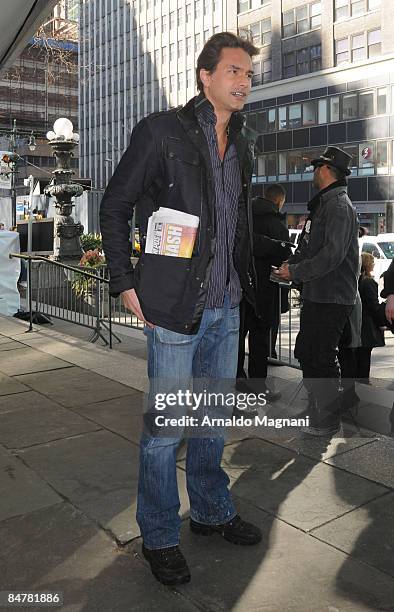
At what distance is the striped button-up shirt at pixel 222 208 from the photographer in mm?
2750

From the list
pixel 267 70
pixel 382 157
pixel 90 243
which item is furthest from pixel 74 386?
pixel 267 70

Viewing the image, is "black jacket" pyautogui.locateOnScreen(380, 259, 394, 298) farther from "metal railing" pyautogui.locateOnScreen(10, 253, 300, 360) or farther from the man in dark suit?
"metal railing" pyautogui.locateOnScreen(10, 253, 300, 360)

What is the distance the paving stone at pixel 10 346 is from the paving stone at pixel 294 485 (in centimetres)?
428

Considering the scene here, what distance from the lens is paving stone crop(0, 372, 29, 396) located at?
562cm

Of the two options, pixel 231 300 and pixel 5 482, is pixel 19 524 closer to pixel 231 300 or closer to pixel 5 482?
pixel 5 482

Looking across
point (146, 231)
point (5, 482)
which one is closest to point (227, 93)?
point (146, 231)

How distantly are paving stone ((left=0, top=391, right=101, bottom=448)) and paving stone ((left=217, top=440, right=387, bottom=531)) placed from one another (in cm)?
126

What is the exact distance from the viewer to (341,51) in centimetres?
4966

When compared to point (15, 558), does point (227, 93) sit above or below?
above

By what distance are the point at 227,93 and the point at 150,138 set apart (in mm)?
408

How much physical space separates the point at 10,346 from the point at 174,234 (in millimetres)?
5678

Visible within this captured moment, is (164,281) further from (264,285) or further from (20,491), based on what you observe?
(264,285)

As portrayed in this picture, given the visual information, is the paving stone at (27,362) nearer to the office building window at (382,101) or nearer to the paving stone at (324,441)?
the paving stone at (324,441)

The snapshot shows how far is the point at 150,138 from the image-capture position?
2.60 metres
